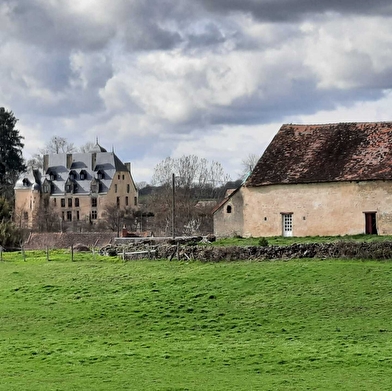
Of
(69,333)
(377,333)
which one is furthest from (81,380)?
(377,333)

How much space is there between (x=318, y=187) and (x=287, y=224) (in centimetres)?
303

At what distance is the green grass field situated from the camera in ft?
65.4

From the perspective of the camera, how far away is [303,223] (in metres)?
49.7

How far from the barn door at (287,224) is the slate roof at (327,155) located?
2.11m

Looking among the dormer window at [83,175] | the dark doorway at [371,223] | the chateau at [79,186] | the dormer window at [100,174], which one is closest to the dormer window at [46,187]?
the chateau at [79,186]

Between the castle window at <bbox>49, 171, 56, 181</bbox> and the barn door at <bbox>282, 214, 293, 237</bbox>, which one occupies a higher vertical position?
the castle window at <bbox>49, 171, 56, 181</bbox>

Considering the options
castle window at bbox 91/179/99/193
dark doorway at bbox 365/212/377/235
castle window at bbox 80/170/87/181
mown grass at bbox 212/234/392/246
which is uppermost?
castle window at bbox 80/170/87/181

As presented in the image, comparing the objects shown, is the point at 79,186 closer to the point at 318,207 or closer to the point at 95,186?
the point at 95,186

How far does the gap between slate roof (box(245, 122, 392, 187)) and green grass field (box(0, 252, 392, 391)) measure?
13046 millimetres

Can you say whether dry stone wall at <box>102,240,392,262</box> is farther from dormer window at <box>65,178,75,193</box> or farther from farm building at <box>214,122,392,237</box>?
dormer window at <box>65,178,75,193</box>

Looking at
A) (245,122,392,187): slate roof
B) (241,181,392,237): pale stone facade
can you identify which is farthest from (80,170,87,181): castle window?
(241,181,392,237): pale stone facade

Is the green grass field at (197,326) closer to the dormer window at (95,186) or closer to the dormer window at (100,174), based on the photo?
the dormer window at (95,186)

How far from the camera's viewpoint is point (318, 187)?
1944 inches

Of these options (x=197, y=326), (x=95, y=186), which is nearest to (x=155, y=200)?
(x=95, y=186)
